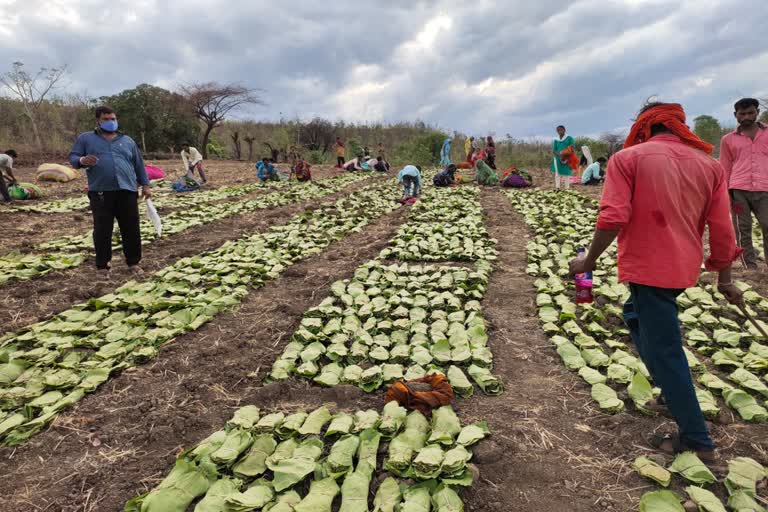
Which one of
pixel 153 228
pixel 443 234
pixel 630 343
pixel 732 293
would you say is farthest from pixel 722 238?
pixel 153 228

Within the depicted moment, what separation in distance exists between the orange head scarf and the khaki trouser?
11.7ft

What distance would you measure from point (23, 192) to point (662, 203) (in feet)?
46.3

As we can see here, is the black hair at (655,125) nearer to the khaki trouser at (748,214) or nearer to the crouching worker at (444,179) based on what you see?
the khaki trouser at (748,214)

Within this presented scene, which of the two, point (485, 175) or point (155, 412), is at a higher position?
point (485, 175)

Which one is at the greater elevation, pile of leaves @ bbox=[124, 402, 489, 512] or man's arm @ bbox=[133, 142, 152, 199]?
man's arm @ bbox=[133, 142, 152, 199]

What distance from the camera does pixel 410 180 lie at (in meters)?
11.2

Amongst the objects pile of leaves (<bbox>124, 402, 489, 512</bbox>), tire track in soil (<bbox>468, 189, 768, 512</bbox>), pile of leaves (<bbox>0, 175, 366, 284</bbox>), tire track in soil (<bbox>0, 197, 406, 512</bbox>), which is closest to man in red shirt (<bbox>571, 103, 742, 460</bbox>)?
tire track in soil (<bbox>468, 189, 768, 512</bbox>)

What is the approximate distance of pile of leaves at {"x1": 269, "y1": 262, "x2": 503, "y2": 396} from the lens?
127 inches

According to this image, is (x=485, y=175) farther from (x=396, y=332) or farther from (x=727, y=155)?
(x=396, y=332)

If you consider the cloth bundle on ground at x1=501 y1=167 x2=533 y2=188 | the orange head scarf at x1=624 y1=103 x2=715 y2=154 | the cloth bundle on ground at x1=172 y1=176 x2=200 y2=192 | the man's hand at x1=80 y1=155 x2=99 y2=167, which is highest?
the man's hand at x1=80 y1=155 x2=99 y2=167

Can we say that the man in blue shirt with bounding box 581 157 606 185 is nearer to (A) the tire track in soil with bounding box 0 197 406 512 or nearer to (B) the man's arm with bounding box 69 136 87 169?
(A) the tire track in soil with bounding box 0 197 406 512

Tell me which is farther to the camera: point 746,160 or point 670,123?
point 746,160

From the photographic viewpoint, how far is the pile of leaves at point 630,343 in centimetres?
289

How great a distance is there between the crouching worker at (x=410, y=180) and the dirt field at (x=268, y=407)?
6.59 m
